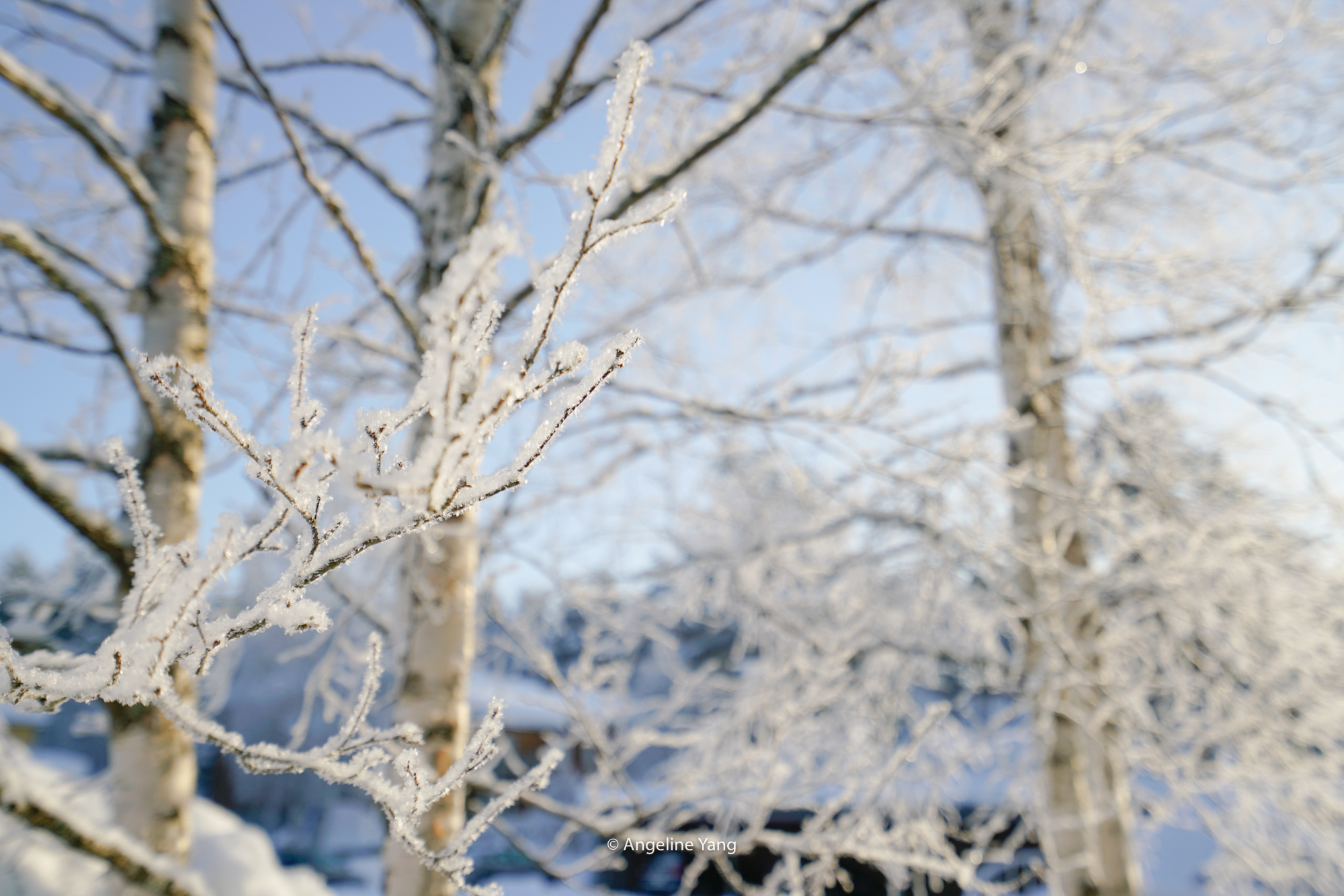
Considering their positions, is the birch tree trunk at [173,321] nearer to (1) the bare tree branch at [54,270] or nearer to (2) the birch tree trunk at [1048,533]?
(1) the bare tree branch at [54,270]

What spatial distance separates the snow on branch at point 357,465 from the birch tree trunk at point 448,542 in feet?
3.43

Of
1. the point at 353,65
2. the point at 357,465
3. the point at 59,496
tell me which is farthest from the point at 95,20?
the point at 357,465

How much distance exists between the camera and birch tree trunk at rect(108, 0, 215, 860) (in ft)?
4.64

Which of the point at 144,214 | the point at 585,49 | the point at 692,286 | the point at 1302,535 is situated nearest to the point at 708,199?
the point at 692,286

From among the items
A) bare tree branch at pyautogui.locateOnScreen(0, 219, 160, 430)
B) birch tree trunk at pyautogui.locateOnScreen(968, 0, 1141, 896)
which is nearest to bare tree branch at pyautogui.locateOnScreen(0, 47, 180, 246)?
bare tree branch at pyautogui.locateOnScreen(0, 219, 160, 430)

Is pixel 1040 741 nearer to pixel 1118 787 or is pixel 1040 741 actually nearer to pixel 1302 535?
pixel 1118 787

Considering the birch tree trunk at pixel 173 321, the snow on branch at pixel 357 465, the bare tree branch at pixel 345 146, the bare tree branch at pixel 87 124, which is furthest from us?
the bare tree branch at pixel 345 146

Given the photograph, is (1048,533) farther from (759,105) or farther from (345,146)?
(345,146)

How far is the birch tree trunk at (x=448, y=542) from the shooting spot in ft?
4.81

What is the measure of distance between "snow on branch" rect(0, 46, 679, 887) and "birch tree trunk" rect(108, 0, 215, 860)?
41.0 inches

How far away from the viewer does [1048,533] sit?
9.82 ft

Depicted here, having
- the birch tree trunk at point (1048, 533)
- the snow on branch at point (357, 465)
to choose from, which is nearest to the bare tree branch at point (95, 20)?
the snow on branch at point (357, 465)

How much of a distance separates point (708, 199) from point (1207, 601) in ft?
11.7

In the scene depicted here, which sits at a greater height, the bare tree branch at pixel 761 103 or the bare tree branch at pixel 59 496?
the bare tree branch at pixel 761 103
